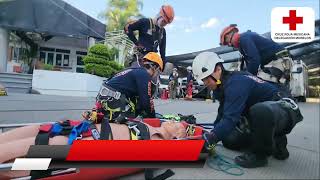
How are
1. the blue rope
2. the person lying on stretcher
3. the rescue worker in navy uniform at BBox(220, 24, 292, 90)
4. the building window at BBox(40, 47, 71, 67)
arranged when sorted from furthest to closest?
the rescue worker in navy uniform at BBox(220, 24, 292, 90) < the blue rope < the building window at BBox(40, 47, 71, 67) < the person lying on stretcher

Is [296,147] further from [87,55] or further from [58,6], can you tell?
[58,6]

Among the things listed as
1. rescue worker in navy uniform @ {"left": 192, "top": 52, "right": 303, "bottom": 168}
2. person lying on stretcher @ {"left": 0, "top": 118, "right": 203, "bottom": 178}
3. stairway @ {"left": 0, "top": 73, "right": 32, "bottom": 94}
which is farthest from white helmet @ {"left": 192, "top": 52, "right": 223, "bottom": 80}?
stairway @ {"left": 0, "top": 73, "right": 32, "bottom": 94}

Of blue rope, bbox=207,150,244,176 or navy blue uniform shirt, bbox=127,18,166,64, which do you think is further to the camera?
navy blue uniform shirt, bbox=127,18,166,64

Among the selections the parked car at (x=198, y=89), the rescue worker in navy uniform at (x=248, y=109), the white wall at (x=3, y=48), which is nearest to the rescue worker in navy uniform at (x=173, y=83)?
the parked car at (x=198, y=89)

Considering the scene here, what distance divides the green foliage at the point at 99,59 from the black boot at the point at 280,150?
756 millimetres

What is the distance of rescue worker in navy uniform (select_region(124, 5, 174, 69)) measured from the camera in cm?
130

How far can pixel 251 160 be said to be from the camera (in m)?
1.29

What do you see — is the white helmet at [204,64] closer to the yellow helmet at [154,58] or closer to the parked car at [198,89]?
the parked car at [198,89]

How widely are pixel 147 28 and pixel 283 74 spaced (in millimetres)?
738

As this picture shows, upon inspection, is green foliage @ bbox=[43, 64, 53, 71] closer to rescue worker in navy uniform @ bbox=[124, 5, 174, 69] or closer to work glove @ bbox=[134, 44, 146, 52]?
rescue worker in navy uniform @ bbox=[124, 5, 174, 69]

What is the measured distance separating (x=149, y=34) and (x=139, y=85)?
22 cm

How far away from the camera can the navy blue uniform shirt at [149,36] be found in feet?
4.44

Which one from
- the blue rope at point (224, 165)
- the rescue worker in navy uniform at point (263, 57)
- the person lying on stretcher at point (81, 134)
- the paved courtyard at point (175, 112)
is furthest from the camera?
the rescue worker in navy uniform at point (263, 57)

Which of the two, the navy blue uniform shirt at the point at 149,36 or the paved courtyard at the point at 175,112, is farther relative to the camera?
the navy blue uniform shirt at the point at 149,36
